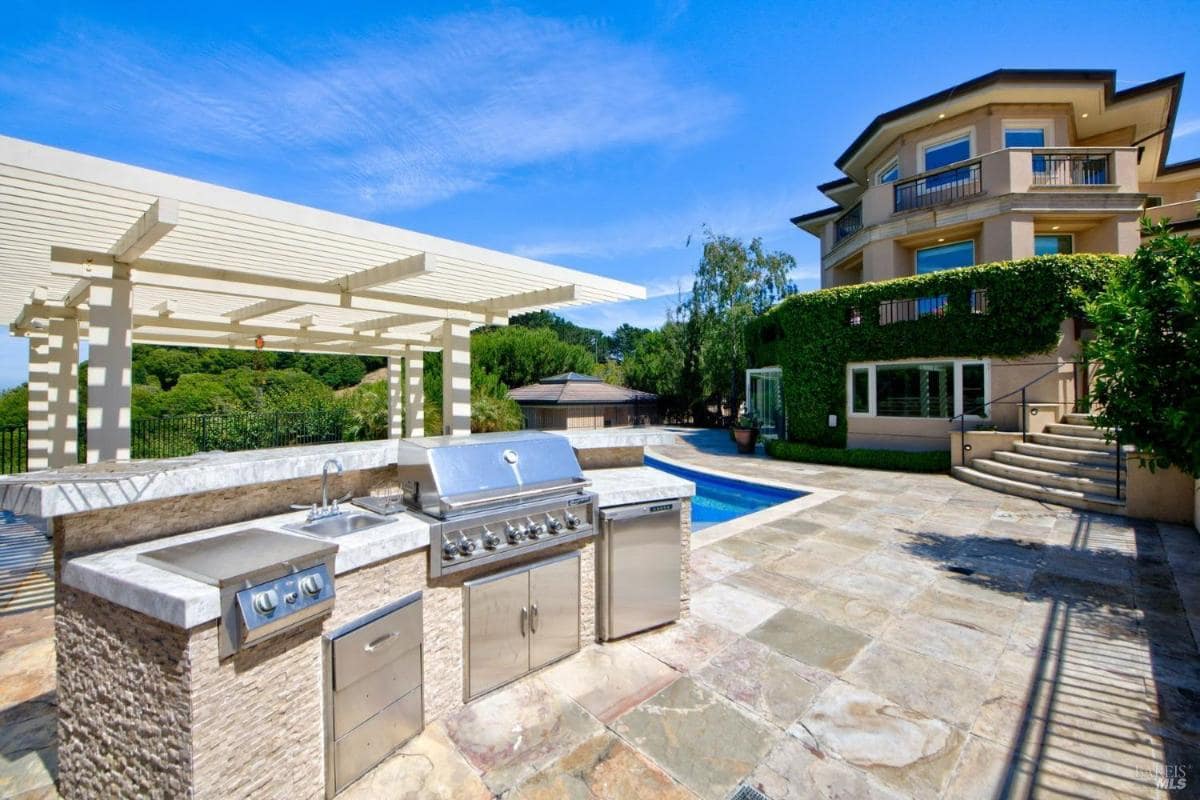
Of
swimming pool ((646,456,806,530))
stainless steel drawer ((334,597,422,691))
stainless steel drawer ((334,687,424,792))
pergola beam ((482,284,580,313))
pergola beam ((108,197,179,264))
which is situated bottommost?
swimming pool ((646,456,806,530))

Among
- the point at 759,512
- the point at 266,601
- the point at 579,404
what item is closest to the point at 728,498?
the point at 759,512

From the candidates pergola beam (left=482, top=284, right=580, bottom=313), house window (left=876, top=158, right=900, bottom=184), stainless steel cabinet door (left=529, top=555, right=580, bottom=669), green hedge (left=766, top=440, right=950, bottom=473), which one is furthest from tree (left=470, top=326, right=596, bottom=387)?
stainless steel cabinet door (left=529, top=555, right=580, bottom=669)

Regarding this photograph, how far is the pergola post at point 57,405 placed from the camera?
24.4ft

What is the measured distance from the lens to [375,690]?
2414 mm

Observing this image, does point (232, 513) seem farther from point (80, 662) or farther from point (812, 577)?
point (812, 577)

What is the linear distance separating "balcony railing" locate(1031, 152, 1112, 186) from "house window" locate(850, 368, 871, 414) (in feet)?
21.5

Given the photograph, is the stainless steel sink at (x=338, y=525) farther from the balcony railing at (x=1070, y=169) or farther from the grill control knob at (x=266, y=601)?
the balcony railing at (x=1070, y=169)

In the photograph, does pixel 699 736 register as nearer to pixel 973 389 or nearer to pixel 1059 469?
pixel 1059 469

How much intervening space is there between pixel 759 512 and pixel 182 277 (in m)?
8.42

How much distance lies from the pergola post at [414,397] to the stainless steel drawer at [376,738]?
33.9 ft

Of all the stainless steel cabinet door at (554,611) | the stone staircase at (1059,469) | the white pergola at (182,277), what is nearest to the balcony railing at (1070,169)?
the stone staircase at (1059,469)

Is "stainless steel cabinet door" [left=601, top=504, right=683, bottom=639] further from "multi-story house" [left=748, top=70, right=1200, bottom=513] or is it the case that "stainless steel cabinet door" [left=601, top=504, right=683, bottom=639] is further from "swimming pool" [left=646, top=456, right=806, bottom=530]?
"multi-story house" [left=748, top=70, right=1200, bottom=513]

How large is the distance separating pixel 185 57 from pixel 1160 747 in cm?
1155

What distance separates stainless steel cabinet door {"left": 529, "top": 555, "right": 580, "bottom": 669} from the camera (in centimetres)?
319
